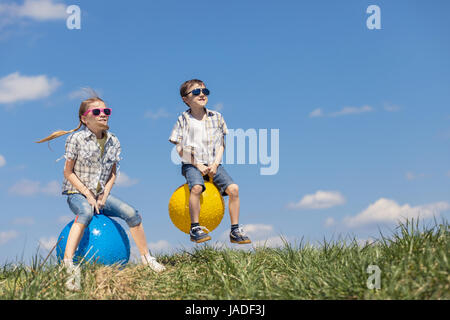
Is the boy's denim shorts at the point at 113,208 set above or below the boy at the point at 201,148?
below

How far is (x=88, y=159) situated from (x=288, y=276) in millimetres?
3408

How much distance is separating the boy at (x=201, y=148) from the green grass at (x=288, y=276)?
2.67ft

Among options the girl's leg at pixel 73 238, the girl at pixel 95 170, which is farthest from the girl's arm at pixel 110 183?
the girl's leg at pixel 73 238

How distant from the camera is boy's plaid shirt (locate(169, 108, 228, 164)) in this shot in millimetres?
7574

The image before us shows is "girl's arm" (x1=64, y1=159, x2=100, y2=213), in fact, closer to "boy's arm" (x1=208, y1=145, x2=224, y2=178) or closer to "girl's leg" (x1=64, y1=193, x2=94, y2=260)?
"girl's leg" (x1=64, y1=193, x2=94, y2=260)

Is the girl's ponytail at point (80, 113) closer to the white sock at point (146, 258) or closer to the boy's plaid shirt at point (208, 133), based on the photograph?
the boy's plaid shirt at point (208, 133)

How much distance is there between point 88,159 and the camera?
7199 millimetres

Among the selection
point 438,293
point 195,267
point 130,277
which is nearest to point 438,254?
point 438,293

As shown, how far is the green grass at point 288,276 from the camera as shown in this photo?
481cm

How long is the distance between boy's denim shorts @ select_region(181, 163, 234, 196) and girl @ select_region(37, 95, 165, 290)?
968 mm

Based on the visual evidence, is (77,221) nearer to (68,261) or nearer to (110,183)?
(68,261)

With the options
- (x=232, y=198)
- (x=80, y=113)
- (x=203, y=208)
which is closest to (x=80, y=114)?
Answer: (x=80, y=113)

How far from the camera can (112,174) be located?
7.51m
